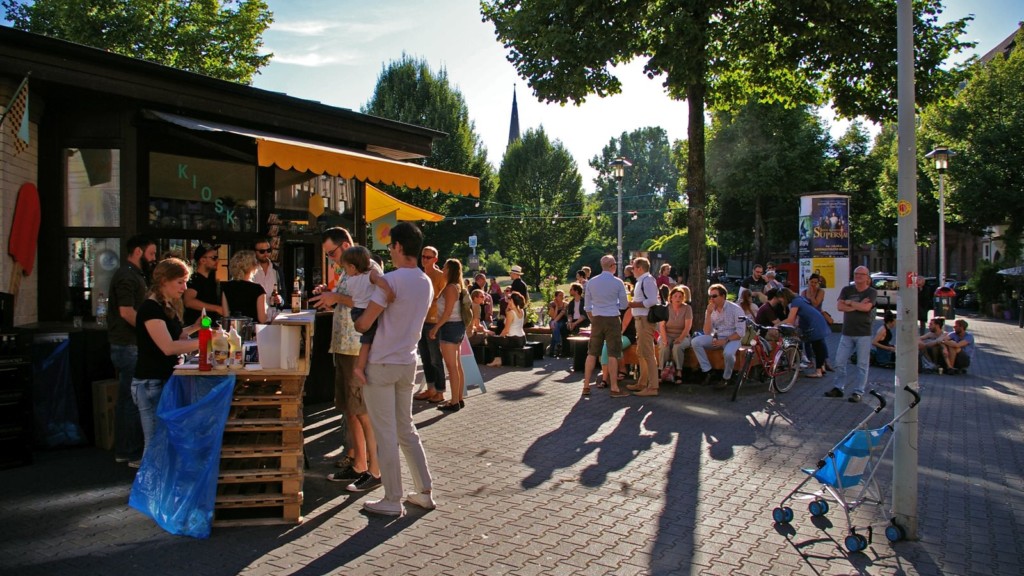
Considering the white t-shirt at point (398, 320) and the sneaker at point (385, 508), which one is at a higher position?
the white t-shirt at point (398, 320)

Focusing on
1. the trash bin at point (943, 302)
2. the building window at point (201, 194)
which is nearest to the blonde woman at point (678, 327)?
the building window at point (201, 194)

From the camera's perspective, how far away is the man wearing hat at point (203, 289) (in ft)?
23.4

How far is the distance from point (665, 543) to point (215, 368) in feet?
10.6

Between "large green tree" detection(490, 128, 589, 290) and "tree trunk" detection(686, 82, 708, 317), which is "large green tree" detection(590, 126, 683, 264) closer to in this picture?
"large green tree" detection(490, 128, 589, 290)

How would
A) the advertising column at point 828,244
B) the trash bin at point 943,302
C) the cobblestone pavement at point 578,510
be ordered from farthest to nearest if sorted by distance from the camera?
the trash bin at point 943,302 < the advertising column at point 828,244 < the cobblestone pavement at point 578,510

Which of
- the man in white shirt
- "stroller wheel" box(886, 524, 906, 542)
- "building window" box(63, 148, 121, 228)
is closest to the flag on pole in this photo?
"building window" box(63, 148, 121, 228)

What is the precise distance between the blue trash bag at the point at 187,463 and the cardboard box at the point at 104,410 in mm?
2311

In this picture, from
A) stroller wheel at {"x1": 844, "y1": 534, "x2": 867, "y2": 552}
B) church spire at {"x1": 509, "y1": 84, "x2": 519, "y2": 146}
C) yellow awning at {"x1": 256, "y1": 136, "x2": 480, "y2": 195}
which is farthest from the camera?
church spire at {"x1": 509, "y1": 84, "x2": 519, "y2": 146}

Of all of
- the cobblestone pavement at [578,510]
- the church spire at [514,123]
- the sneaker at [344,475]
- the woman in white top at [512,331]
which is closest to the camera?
the cobblestone pavement at [578,510]

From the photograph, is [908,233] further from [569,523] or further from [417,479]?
[417,479]

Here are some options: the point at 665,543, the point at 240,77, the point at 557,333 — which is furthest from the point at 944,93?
the point at 240,77

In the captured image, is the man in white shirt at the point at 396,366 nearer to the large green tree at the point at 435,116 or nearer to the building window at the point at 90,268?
the building window at the point at 90,268

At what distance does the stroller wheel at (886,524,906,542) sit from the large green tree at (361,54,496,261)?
33.9m

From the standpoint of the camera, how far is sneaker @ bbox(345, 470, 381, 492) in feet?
A: 18.7
